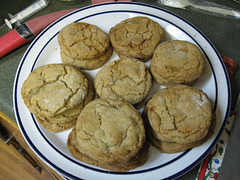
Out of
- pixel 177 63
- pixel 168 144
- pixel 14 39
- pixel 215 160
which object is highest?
pixel 14 39

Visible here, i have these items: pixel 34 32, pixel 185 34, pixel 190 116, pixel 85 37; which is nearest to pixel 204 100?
pixel 190 116

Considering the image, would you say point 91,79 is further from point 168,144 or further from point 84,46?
point 168,144

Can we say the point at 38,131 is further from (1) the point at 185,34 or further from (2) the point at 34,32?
(1) the point at 185,34

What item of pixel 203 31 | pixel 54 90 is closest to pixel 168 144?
pixel 54 90

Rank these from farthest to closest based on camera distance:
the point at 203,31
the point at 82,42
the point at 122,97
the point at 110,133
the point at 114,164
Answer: the point at 203,31
the point at 82,42
the point at 122,97
the point at 114,164
the point at 110,133

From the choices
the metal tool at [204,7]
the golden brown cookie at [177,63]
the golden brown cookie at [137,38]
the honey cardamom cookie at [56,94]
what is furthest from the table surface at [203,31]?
the golden brown cookie at [137,38]

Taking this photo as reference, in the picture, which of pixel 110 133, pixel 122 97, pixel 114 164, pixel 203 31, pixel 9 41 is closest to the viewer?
pixel 110 133
